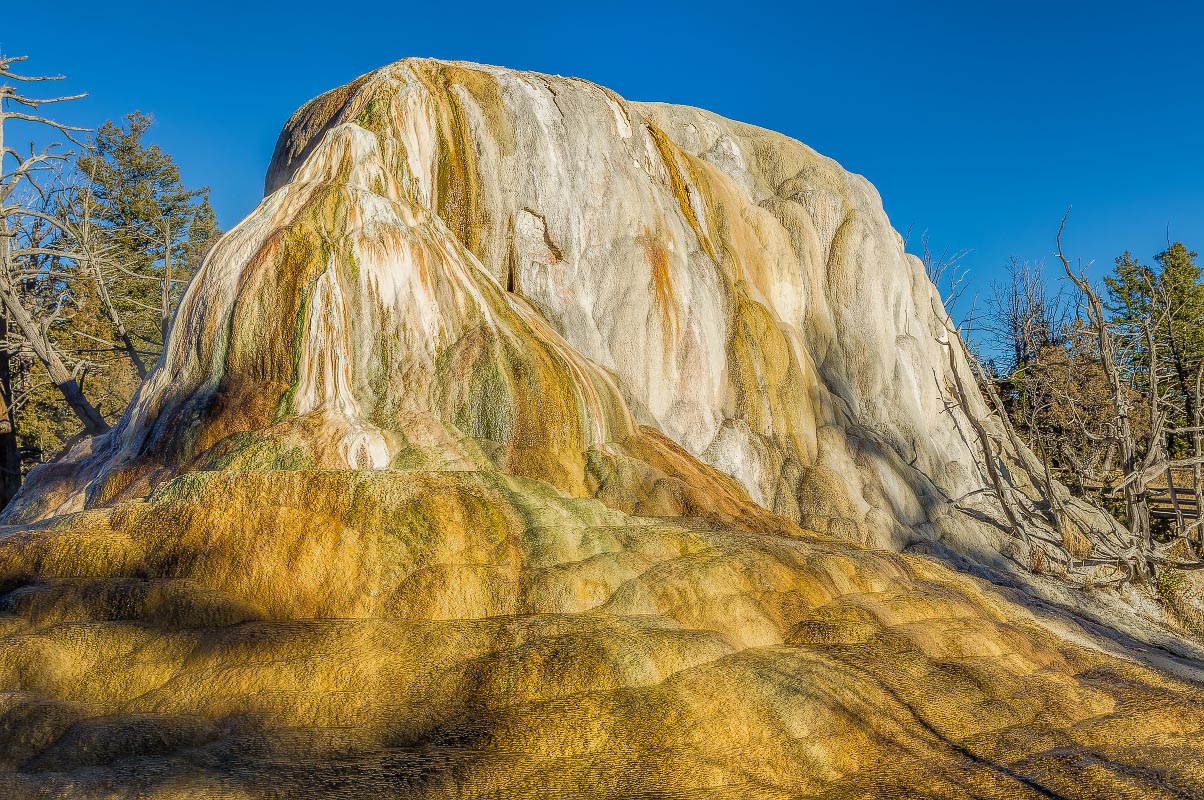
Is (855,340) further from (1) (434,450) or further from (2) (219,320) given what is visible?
(2) (219,320)

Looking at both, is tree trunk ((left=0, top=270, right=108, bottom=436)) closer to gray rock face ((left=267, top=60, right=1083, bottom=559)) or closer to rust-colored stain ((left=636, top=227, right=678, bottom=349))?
gray rock face ((left=267, top=60, right=1083, bottom=559))

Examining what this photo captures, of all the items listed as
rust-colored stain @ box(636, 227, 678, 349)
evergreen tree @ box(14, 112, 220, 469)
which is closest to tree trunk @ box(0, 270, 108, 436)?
evergreen tree @ box(14, 112, 220, 469)

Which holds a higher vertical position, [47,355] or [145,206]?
[145,206]

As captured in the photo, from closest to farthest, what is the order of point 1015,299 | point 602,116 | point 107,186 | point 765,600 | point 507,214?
point 765,600 → point 507,214 → point 602,116 → point 1015,299 → point 107,186

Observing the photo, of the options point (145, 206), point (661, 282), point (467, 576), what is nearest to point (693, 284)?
point (661, 282)

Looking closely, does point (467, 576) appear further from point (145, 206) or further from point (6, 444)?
point (145, 206)

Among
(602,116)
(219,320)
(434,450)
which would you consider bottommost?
(434,450)

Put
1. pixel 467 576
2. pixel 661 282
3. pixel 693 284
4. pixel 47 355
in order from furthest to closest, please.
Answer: pixel 693 284 < pixel 661 282 < pixel 47 355 < pixel 467 576

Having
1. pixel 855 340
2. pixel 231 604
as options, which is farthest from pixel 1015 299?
pixel 231 604
